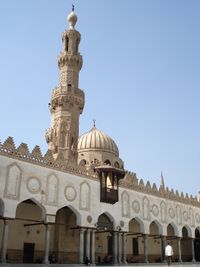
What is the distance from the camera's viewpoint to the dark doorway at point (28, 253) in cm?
2666

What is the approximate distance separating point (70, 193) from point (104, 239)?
30.6 ft

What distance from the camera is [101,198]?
2869 cm

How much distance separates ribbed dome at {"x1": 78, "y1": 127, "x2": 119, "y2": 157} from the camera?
4216cm

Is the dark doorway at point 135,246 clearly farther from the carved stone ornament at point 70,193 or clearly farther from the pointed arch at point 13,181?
the pointed arch at point 13,181

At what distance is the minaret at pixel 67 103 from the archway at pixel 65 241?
6603mm

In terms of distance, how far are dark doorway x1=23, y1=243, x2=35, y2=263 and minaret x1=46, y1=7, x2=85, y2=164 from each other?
32.6 feet

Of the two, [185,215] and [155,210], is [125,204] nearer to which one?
[155,210]

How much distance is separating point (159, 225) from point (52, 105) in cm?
1671

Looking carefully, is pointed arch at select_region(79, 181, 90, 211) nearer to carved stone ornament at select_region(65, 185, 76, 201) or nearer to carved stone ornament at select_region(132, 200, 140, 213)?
carved stone ornament at select_region(65, 185, 76, 201)

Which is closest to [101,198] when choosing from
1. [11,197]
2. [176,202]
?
[11,197]

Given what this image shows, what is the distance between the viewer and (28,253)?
26.9 meters

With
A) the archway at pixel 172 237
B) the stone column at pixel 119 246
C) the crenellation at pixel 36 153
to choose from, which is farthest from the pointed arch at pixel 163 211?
the crenellation at pixel 36 153

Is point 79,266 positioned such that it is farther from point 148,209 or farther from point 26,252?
point 148,209

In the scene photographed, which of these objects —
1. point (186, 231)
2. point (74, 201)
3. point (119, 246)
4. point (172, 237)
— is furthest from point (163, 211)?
point (74, 201)
